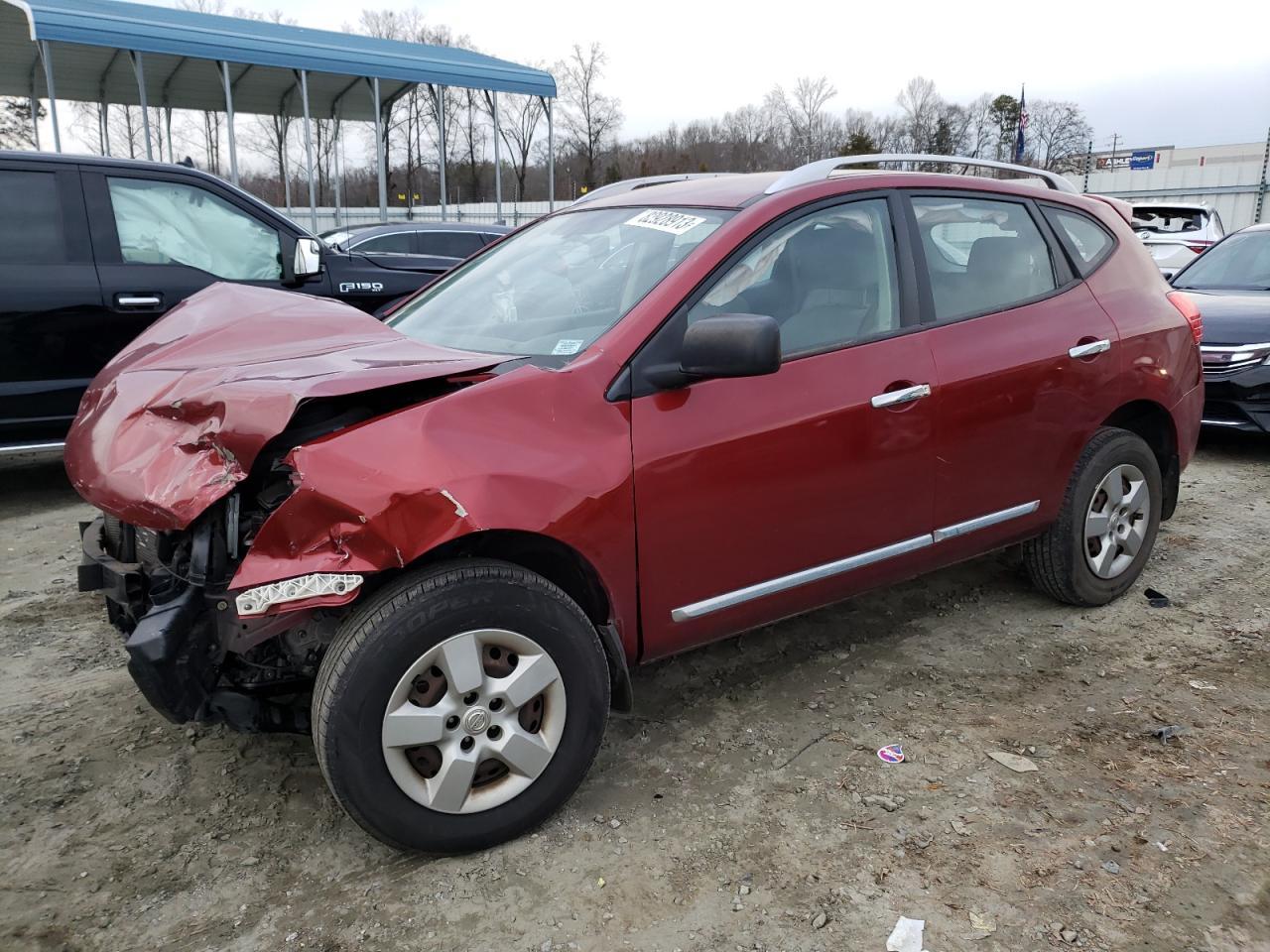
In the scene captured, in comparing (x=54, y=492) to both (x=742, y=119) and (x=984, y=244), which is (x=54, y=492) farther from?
(x=742, y=119)

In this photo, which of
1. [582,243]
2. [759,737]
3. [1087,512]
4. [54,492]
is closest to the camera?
[759,737]

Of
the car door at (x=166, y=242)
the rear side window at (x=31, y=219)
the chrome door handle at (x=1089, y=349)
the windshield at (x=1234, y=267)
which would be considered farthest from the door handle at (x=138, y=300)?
the windshield at (x=1234, y=267)

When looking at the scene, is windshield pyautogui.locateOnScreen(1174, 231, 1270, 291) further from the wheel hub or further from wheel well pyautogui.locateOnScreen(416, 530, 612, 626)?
the wheel hub

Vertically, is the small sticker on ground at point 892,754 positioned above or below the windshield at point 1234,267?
below

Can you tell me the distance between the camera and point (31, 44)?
17.1 m

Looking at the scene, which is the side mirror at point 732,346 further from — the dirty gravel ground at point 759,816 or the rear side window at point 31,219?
the rear side window at point 31,219

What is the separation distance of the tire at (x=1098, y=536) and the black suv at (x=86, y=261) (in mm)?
4186

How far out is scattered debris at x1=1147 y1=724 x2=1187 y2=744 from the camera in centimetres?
299

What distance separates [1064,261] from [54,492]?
19.1 ft

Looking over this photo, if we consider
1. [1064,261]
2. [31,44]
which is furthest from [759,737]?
[31,44]

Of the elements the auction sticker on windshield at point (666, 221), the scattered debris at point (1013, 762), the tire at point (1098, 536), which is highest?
the auction sticker on windshield at point (666, 221)

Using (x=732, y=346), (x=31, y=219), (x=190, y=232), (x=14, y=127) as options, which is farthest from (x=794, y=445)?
(x=14, y=127)

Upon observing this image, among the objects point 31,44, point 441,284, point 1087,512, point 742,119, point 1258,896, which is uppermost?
point 742,119

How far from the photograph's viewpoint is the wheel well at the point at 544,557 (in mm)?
2396
